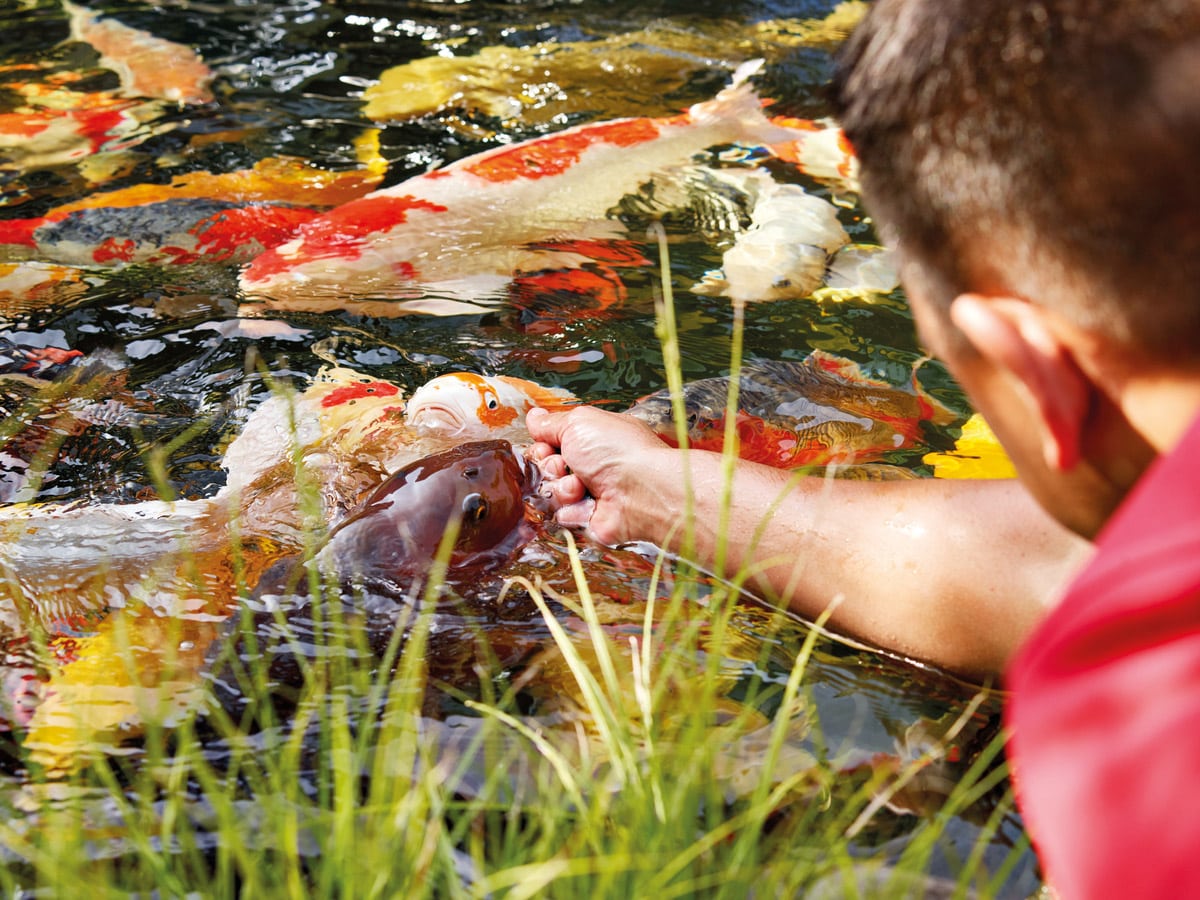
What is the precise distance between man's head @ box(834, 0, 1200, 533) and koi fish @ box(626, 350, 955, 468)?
1.45 m

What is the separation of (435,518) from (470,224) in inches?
74.2

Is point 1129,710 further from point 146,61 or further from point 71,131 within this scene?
point 146,61

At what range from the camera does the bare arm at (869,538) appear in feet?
7.34

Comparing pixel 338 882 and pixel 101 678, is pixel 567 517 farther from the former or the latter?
pixel 338 882

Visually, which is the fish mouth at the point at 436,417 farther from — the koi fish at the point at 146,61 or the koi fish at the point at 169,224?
the koi fish at the point at 146,61

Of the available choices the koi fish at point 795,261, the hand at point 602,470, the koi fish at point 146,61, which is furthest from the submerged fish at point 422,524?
the koi fish at point 146,61

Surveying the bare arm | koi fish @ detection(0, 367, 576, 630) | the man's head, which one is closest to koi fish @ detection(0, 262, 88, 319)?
koi fish @ detection(0, 367, 576, 630)

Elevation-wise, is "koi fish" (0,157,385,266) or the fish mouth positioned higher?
the fish mouth

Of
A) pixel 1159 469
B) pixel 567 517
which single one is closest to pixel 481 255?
pixel 567 517

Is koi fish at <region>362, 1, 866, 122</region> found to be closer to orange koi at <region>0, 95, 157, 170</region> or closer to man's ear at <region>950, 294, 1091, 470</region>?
orange koi at <region>0, 95, 157, 170</region>

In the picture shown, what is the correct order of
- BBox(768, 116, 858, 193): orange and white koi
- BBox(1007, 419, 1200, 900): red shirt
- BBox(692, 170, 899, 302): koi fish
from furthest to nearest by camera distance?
BBox(768, 116, 858, 193): orange and white koi → BBox(692, 170, 899, 302): koi fish → BBox(1007, 419, 1200, 900): red shirt

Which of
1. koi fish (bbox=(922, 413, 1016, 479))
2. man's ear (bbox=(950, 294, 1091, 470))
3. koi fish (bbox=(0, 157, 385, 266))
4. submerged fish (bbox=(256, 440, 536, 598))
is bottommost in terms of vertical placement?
koi fish (bbox=(0, 157, 385, 266))

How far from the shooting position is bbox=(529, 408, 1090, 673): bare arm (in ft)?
7.34

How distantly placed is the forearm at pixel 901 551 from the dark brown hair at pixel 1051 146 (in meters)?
0.94
